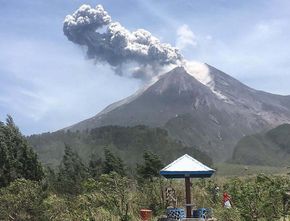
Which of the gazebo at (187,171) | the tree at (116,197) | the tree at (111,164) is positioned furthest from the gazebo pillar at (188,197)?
the tree at (111,164)

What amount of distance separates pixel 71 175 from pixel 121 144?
271ft

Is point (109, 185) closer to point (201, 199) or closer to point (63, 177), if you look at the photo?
point (201, 199)

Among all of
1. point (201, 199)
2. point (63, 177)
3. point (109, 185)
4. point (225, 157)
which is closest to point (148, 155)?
point (63, 177)

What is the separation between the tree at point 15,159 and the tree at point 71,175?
9.22ft

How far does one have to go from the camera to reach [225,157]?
7451 inches

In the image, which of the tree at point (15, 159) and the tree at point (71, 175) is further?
the tree at point (71, 175)

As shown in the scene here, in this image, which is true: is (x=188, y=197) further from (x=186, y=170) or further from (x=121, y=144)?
(x=121, y=144)

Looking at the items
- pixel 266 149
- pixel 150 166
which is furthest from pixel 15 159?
pixel 266 149

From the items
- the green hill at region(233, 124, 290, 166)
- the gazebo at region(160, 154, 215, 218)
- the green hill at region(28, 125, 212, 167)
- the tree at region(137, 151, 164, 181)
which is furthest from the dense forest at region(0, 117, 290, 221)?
the green hill at region(233, 124, 290, 166)

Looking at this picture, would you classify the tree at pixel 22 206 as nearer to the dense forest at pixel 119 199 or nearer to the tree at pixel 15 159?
the dense forest at pixel 119 199

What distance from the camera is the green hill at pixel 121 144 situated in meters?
115

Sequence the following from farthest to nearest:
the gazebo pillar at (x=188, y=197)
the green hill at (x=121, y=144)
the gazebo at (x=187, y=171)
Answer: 1. the green hill at (x=121, y=144)
2. the gazebo pillar at (x=188, y=197)
3. the gazebo at (x=187, y=171)

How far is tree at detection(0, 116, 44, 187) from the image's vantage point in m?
30.1

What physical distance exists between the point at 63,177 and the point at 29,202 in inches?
1002
